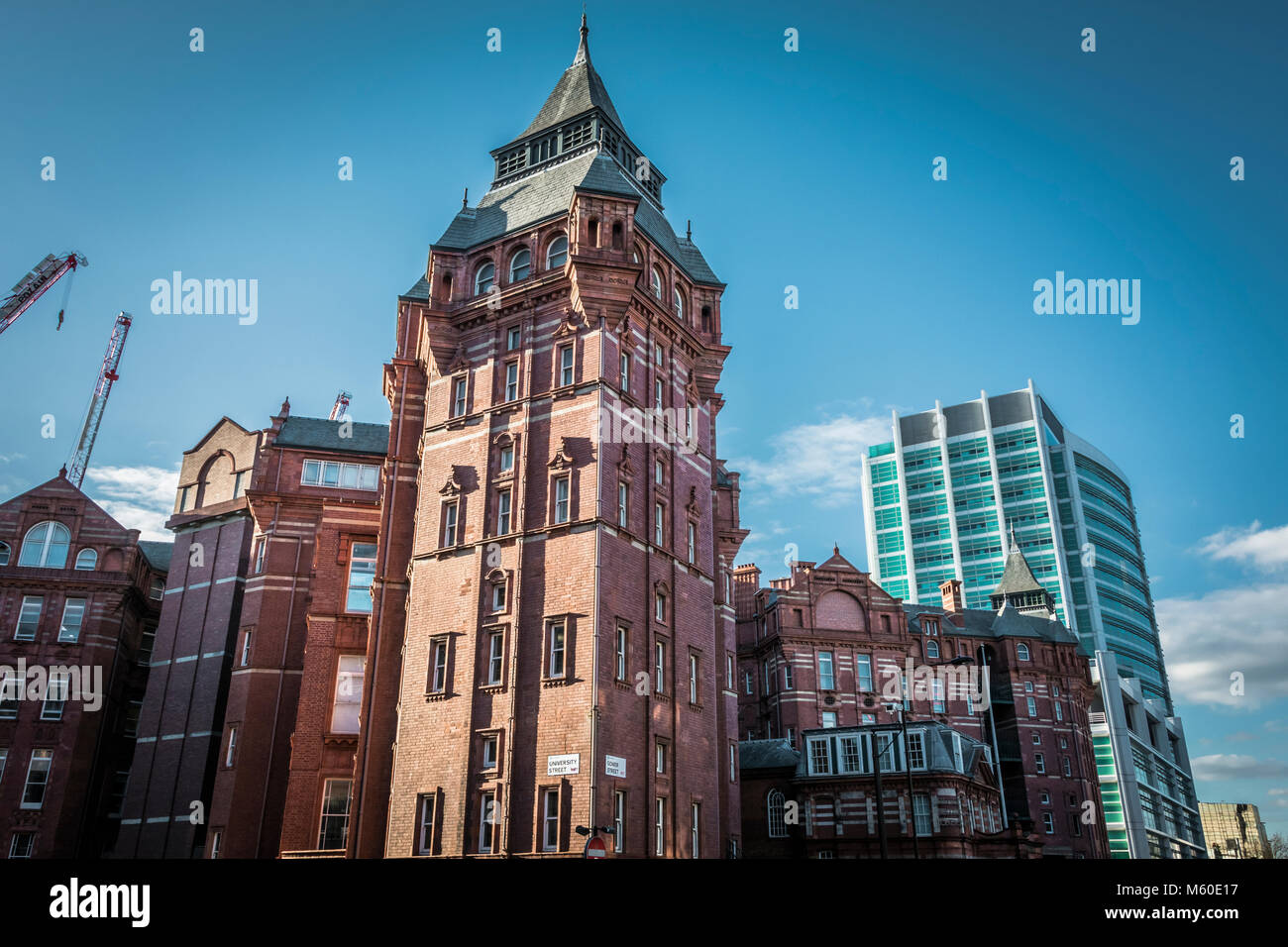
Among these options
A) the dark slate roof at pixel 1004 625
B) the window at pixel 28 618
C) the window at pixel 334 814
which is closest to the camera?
the window at pixel 334 814

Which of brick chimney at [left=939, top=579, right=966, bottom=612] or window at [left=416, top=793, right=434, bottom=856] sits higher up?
brick chimney at [left=939, top=579, right=966, bottom=612]

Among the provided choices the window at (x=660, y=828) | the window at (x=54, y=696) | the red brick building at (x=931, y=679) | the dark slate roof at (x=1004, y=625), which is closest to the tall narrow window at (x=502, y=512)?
the window at (x=660, y=828)

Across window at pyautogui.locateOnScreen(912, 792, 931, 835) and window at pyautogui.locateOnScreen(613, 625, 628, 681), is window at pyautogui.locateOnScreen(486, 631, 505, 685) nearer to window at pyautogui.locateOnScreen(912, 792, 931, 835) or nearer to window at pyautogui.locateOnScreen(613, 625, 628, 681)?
window at pyautogui.locateOnScreen(613, 625, 628, 681)

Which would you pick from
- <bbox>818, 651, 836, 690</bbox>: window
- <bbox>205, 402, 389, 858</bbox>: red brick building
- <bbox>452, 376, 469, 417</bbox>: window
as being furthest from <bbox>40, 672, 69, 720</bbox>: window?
<bbox>818, 651, 836, 690</bbox>: window

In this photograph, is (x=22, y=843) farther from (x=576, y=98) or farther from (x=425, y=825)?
(x=576, y=98)

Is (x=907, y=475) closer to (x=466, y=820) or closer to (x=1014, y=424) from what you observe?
(x=1014, y=424)

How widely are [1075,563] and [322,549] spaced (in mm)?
124684

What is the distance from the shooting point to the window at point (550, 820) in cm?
3359

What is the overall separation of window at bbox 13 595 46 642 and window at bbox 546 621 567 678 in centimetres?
3799

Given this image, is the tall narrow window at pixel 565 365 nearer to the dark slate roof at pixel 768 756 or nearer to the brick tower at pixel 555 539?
the brick tower at pixel 555 539

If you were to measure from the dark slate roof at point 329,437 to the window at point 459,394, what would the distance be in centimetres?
953

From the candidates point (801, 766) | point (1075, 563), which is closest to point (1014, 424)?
point (1075, 563)

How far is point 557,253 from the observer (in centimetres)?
4425

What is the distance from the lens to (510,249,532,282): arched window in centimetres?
4516
